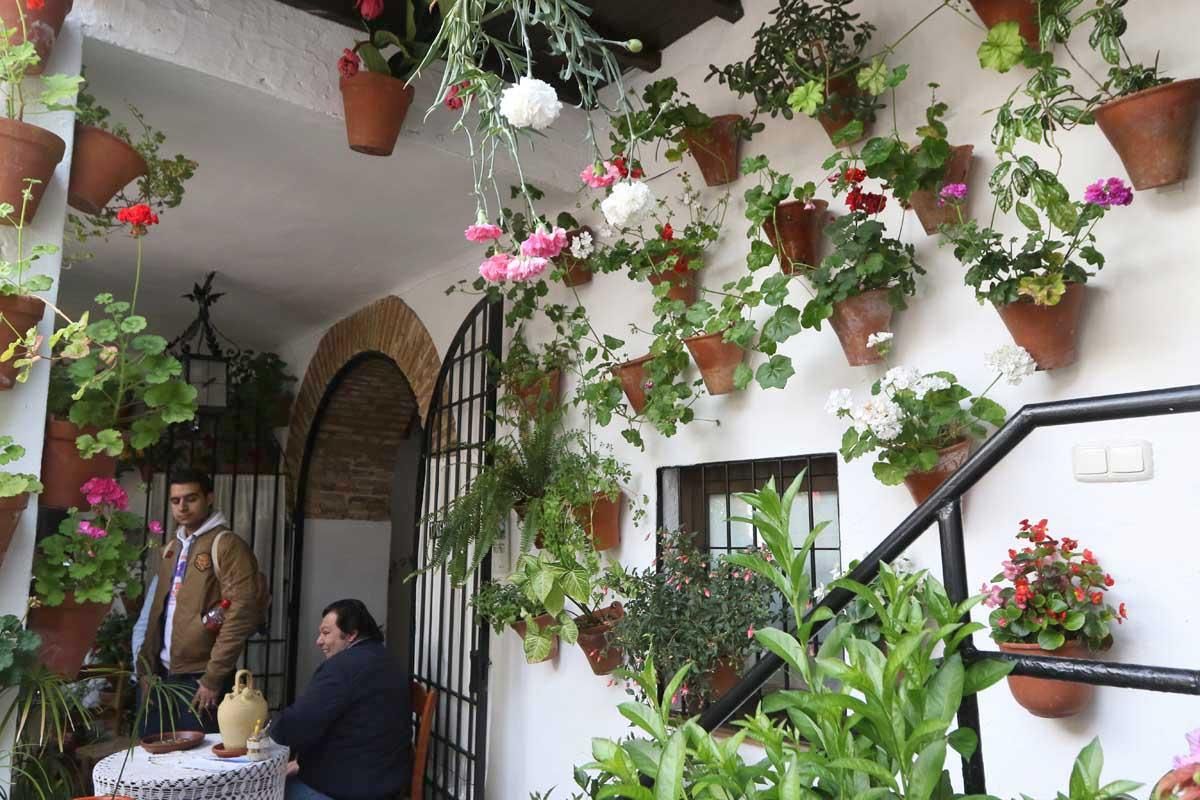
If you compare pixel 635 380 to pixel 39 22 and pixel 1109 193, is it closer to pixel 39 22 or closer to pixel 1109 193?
pixel 1109 193

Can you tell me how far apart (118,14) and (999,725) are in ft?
9.71

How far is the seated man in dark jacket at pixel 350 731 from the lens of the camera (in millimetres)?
3408

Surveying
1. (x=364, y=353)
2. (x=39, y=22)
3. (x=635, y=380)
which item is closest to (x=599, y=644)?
(x=635, y=380)

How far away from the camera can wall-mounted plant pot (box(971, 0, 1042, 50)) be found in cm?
224

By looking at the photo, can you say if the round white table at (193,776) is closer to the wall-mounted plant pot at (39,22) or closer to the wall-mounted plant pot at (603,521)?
the wall-mounted plant pot at (603,521)

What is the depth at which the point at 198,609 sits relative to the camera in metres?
3.98

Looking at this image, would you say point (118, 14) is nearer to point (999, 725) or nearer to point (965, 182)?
point (965, 182)

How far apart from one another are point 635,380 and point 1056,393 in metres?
1.45

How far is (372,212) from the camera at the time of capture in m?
4.10

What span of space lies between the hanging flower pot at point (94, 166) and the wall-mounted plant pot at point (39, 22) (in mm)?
192

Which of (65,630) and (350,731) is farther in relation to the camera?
(350,731)

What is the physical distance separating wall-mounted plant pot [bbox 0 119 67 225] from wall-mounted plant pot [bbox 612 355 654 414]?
1803 mm

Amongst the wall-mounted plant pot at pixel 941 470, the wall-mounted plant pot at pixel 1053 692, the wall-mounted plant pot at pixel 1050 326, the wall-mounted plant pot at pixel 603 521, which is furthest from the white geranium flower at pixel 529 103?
the wall-mounted plant pot at pixel 603 521

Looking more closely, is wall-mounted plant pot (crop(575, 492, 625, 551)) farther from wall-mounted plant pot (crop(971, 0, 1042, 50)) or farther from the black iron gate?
wall-mounted plant pot (crop(971, 0, 1042, 50))
